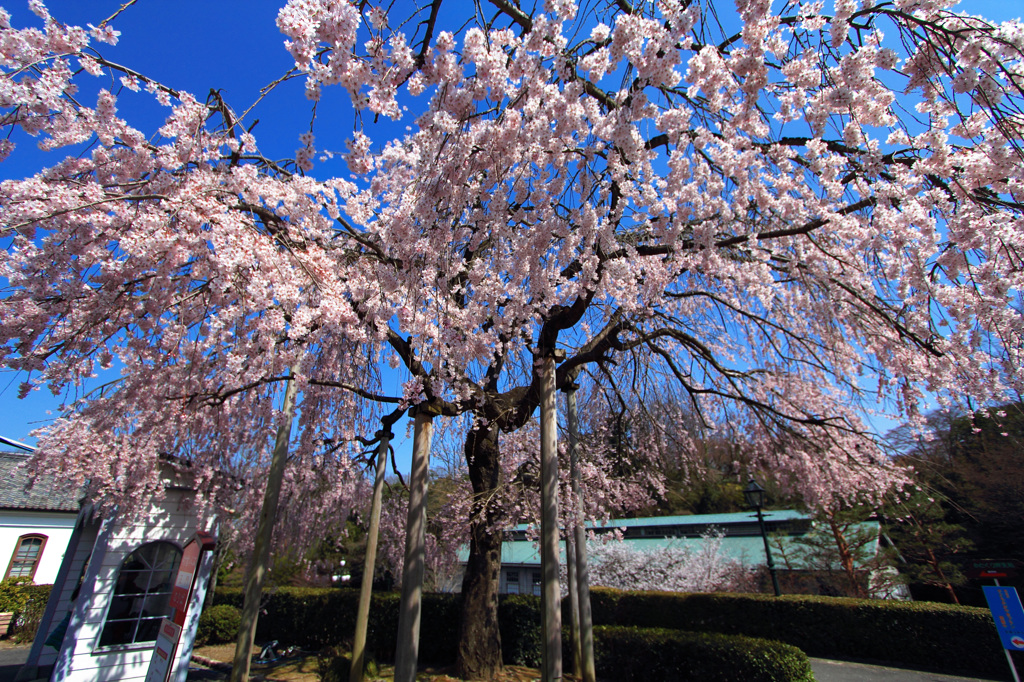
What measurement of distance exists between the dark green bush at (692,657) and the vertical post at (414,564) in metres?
4.73

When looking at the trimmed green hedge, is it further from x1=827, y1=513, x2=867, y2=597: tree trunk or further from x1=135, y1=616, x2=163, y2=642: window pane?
x1=135, y1=616, x2=163, y2=642: window pane

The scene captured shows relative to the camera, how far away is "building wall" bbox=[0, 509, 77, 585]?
51.0 feet

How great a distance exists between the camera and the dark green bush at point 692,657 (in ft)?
20.0

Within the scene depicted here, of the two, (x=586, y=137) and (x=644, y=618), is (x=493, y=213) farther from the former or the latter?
(x=644, y=618)

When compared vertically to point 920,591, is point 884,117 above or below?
above

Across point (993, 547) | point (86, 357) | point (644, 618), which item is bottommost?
point (644, 618)

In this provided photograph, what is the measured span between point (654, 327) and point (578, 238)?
280 centimetres

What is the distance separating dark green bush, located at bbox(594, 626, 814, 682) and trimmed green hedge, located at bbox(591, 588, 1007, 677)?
4.38 metres

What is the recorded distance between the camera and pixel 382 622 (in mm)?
11180

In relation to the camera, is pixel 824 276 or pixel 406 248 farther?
pixel 824 276

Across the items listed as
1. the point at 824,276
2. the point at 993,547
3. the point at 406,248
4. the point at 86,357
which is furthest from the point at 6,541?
the point at 993,547

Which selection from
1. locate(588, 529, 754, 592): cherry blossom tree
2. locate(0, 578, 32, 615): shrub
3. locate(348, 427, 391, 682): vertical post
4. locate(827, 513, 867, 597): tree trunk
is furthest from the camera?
locate(588, 529, 754, 592): cherry blossom tree

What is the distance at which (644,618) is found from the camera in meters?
12.2

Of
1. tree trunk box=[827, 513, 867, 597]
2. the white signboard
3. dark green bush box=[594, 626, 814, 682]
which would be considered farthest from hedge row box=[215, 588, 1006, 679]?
the white signboard
